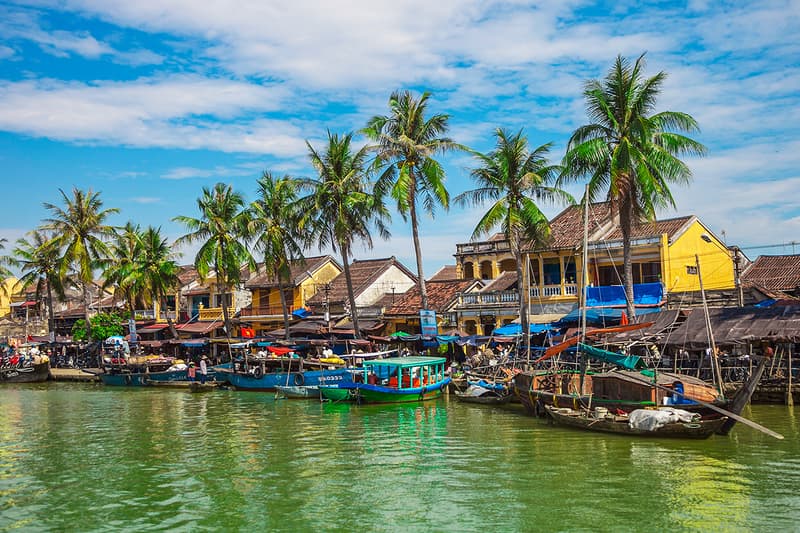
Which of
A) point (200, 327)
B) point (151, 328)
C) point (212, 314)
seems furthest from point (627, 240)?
point (151, 328)

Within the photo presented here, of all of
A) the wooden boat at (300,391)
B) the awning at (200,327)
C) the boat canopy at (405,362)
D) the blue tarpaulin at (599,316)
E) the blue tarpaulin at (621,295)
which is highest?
the blue tarpaulin at (621,295)

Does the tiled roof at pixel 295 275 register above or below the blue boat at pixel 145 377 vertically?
above

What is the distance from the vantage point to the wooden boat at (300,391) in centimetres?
3900

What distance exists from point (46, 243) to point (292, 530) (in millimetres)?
56015

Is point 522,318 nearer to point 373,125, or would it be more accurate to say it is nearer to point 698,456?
point 373,125

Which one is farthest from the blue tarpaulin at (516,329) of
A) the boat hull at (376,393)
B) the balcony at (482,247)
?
the balcony at (482,247)

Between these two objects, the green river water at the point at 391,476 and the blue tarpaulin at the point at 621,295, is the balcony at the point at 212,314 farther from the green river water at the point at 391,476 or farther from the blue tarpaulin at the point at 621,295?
the blue tarpaulin at the point at 621,295

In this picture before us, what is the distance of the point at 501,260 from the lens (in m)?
52.5

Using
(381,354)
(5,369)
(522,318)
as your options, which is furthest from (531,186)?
(5,369)

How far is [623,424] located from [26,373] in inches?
1923

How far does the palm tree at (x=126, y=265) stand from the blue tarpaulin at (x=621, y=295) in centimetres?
3944

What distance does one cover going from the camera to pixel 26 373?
5700cm

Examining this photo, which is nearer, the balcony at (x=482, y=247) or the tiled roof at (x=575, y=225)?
the tiled roof at (x=575, y=225)

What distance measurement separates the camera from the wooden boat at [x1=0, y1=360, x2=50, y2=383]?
57000 mm
